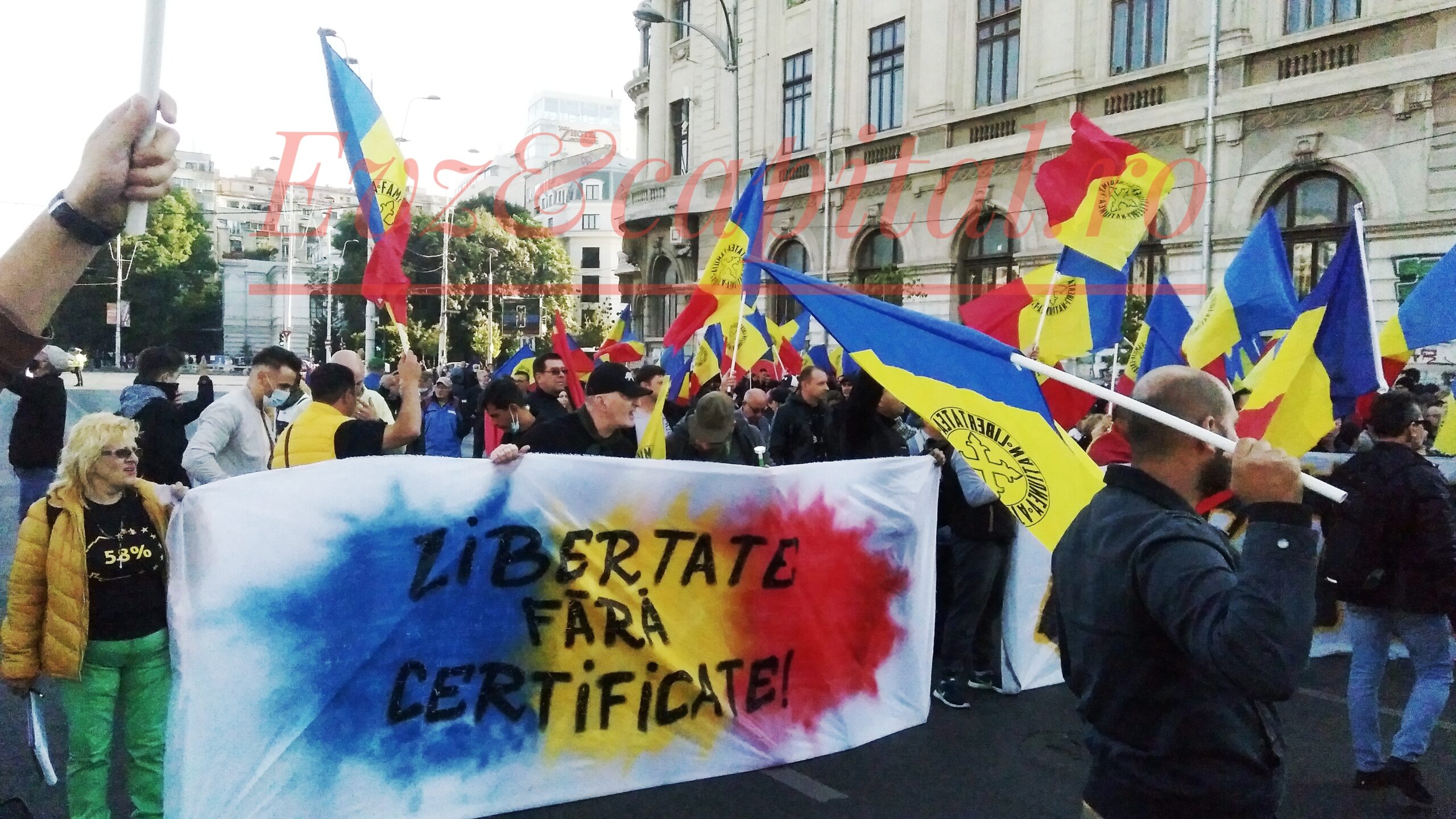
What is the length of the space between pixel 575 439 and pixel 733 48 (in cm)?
2384

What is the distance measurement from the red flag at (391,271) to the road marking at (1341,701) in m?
5.39

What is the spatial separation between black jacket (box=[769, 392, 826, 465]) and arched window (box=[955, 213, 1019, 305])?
46.8 feet

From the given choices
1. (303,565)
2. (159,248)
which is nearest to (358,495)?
(303,565)

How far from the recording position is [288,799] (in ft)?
12.6

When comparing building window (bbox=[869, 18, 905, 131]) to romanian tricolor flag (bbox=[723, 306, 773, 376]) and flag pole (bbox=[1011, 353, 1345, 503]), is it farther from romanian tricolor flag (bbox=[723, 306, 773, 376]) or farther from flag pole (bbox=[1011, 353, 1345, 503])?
flag pole (bbox=[1011, 353, 1345, 503])

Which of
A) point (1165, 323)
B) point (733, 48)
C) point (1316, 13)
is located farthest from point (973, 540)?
point (733, 48)

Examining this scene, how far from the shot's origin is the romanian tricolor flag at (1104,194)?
7621mm

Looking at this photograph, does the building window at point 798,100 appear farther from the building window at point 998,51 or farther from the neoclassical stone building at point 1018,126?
the building window at point 998,51

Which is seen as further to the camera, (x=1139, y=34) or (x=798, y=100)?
(x=798, y=100)

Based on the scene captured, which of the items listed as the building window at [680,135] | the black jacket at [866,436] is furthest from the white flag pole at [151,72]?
the building window at [680,135]

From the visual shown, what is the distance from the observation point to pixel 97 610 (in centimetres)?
373

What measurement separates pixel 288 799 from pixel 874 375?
2618 mm

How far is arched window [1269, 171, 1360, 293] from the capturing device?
16.5 meters

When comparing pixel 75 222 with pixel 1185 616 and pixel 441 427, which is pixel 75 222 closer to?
pixel 1185 616
